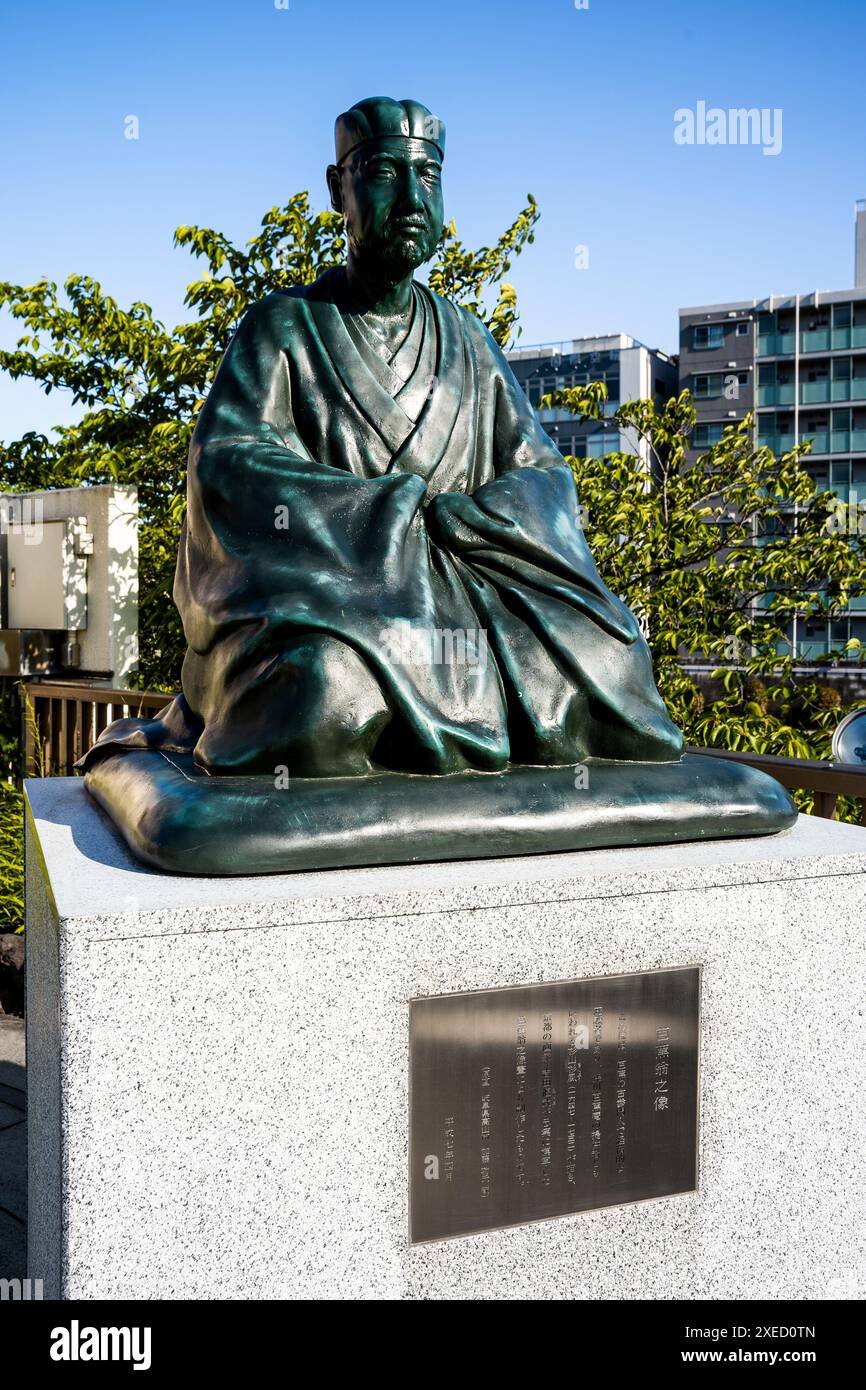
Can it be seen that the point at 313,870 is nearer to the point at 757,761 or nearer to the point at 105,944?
the point at 105,944

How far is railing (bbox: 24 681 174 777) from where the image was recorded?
5346 mm

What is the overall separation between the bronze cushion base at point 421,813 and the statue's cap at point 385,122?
129 centimetres

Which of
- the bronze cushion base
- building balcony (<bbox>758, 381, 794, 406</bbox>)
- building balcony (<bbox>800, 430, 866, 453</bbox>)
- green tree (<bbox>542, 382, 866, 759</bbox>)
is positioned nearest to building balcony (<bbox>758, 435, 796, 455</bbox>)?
building balcony (<bbox>800, 430, 866, 453</bbox>)

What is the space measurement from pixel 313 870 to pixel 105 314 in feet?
17.7

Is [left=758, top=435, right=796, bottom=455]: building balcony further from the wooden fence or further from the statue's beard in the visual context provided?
the statue's beard

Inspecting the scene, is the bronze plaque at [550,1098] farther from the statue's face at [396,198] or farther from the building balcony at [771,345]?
the building balcony at [771,345]

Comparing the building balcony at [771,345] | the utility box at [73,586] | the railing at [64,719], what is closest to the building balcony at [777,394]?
the building balcony at [771,345]

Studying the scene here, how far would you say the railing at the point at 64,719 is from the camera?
535cm

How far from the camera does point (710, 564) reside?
5.67m

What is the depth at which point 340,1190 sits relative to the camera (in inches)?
75.2

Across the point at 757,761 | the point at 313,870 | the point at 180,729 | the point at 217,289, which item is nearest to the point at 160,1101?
the point at 313,870

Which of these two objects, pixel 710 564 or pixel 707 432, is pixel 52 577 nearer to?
pixel 710 564

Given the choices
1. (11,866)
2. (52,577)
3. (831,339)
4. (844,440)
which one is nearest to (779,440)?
(844,440)

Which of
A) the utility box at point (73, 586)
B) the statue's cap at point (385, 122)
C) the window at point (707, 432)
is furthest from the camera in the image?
the window at point (707, 432)
